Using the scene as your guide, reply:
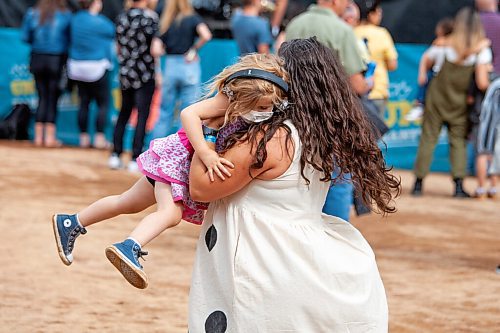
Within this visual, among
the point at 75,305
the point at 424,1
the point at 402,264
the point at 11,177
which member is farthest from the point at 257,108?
the point at 424,1

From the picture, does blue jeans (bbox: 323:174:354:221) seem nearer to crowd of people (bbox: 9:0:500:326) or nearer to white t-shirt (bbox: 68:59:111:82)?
crowd of people (bbox: 9:0:500:326)

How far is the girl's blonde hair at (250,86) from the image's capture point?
11.6 feet

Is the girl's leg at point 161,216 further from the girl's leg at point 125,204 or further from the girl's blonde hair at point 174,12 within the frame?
the girl's blonde hair at point 174,12

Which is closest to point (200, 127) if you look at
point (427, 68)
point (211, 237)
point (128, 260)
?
point (211, 237)

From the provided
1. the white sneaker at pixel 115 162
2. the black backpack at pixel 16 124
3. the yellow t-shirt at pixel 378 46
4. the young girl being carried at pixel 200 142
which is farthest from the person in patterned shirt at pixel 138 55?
the young girl being carried at pixel 200 142

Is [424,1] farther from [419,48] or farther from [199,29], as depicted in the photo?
[199,29]

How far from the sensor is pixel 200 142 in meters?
3.60

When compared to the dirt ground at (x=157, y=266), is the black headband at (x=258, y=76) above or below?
above

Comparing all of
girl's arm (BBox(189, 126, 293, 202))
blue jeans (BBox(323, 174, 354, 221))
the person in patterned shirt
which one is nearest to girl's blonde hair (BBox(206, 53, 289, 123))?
girl's arm (BBox(189, 126, 293, 202))

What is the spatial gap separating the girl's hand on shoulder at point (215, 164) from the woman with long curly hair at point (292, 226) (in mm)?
26

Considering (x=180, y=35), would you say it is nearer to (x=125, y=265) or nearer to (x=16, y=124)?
(x=16, y=124)

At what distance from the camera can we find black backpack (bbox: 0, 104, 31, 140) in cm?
1380

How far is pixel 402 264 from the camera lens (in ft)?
24.0

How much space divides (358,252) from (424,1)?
42.5 ft
